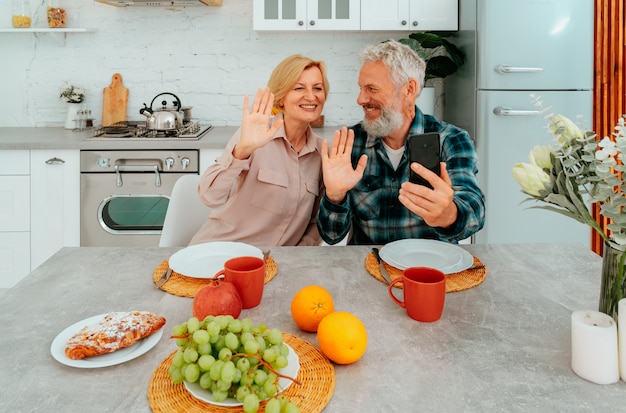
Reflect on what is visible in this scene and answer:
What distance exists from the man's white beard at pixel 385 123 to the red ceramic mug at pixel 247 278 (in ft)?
2.97

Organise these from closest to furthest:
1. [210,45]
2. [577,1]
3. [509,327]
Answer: [509,327]
[577,1]
[210,45]

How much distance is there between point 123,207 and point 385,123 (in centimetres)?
172

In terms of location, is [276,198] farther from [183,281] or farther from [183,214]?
[183,281]

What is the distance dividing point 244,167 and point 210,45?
82.2 inches

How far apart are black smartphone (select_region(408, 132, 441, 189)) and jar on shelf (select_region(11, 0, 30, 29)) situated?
303 cm

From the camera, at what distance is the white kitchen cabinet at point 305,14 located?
10.8ft

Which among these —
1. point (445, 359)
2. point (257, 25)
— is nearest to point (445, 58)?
point (257, 25)

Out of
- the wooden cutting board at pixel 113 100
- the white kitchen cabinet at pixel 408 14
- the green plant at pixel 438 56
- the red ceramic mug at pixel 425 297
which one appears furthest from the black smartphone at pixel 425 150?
the wooden cutting board at pixel 113 100

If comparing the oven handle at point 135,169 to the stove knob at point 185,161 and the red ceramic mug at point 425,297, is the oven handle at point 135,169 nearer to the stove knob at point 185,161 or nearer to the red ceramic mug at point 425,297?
the stove knob at point 185,161

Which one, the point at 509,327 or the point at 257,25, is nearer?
the point at 509,327

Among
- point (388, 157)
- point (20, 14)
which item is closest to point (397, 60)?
point (388, 157)

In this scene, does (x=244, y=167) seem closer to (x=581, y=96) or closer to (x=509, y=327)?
(x=509, y=327)

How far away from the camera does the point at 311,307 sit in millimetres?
1073

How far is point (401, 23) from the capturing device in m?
3.31
